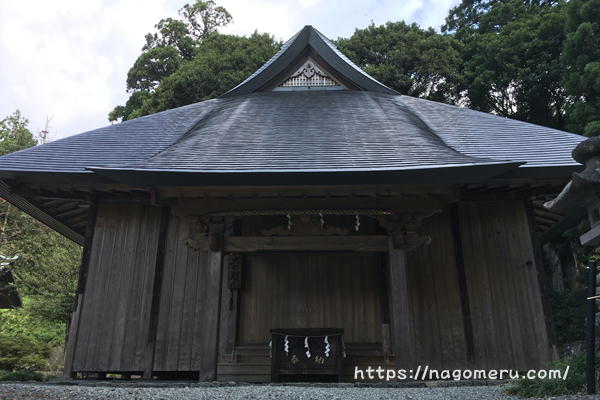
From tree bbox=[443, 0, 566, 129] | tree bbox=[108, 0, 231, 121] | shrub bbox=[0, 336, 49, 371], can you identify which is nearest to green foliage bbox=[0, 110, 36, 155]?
tree bbox=[108, 0, 231, 121]

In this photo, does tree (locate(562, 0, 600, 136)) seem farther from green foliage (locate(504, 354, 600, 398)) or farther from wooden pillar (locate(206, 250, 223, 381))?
wooden pillar (locate(206, 250, 223, 381))

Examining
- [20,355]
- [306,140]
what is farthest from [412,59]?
[20,355]

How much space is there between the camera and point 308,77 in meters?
11.1

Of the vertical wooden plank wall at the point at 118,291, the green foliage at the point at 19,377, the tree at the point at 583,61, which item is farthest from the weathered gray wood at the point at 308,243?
the tree at the point at 583,61

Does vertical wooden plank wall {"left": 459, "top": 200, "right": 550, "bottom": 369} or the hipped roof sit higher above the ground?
the hipped roof

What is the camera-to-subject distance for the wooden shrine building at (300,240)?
5.82 meters

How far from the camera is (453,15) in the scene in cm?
2517

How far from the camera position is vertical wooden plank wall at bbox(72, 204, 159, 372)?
6.80 metres

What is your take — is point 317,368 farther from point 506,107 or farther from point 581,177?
point 506,107

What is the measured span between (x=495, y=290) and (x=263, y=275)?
3.70 metres

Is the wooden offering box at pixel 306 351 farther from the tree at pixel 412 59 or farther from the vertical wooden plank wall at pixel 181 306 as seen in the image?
the tree at pixel 412 59

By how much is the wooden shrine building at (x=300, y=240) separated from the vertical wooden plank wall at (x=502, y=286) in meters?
0.02

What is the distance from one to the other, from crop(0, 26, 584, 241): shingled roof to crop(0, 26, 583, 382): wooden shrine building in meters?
0.04

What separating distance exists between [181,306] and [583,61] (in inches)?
575
